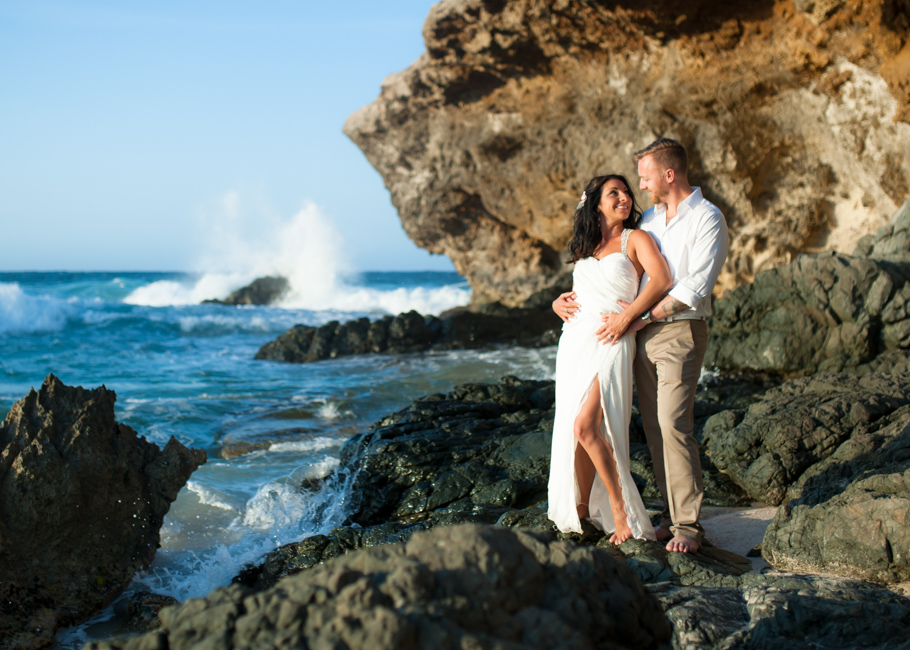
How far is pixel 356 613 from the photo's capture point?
1437mm

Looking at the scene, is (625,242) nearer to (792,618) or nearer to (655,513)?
(655,513)

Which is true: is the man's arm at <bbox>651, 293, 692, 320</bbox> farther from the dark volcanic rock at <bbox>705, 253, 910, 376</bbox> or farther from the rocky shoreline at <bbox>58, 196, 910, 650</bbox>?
the dark volcanic rock at <bbox>705, 253, 910, 376</bbox>

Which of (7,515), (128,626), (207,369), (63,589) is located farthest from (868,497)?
(207,369)

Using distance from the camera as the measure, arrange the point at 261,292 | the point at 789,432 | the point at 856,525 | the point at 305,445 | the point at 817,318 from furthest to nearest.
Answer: the point at 261,292 → the point at 817,318 → the point at 305,445 → the point at 789,432 → the point at 856,525

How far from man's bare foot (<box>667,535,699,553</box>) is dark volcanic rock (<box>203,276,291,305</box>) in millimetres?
33420

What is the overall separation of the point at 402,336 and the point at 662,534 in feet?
43.1

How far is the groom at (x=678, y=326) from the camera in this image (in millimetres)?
3473

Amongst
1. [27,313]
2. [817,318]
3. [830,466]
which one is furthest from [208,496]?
[27,313]

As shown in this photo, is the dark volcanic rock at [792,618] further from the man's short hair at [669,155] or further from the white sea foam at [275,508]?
the white sea foam at [275,508]

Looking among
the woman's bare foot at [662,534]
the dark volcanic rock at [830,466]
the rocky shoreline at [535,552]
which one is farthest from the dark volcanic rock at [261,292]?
the woman's bare foot at [662,534]

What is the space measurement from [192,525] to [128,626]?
1.69 metres

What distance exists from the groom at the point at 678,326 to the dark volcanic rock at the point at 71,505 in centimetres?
327

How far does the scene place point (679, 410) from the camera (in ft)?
11.5

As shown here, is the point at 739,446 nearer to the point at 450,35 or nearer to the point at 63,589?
the point at 63,589
